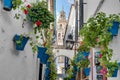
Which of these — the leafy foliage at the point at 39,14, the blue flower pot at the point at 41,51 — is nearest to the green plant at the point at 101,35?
the leafy foliage at the point at 39,14

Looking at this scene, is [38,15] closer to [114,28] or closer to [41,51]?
[41,51]

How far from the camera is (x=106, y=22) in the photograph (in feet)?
12.7

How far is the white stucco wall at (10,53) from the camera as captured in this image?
3.92 metres

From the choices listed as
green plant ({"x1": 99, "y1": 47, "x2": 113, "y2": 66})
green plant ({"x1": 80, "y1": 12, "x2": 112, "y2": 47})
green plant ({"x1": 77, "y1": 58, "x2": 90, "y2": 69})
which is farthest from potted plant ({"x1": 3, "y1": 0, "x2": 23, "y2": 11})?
green plant ({"x1": 77, "y1": 58, "x2": 90, "y2": 69})

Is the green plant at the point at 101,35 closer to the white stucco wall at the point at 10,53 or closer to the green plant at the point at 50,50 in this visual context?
the white stucco wall at the point at 10,53

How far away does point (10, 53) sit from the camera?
4.25m

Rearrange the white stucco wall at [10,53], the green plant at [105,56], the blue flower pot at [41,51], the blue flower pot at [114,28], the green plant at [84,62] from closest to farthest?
the green plant at [105,56], the white stucco wall at [10,53], the blue flower pot at [114,28], the green plant at [84,62], the blue flower pot at [41,51]

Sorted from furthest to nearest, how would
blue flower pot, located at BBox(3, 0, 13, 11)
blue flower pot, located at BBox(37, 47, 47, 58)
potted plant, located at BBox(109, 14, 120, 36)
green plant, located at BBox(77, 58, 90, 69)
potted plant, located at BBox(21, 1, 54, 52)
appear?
blue flower pot, located at BBox(37, 47, 47, 58)
green plant, located at BBox(77, 58, 90, 69)
potted plant, located at BBox(21, 1, 54, 52)
potted plant, located at BBox(109, 14, 120, 36)
blue flower pot, located at BBox(3, 0, 13, 11)

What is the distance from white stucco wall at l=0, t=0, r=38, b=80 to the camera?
3.92 meters

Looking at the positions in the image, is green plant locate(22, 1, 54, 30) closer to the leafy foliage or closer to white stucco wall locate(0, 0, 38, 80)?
the leafy foliage

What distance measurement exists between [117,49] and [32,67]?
6.11ft

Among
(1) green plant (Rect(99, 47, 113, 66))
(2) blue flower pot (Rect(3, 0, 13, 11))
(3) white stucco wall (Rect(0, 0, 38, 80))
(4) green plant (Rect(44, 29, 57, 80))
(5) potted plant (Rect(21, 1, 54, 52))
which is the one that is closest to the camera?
(1) green plant (Rect(99, 47, 113, 66))

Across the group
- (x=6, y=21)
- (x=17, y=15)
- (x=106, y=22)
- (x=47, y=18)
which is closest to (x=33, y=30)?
(x=47, y=18)

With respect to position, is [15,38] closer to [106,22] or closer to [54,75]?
[106,22]
